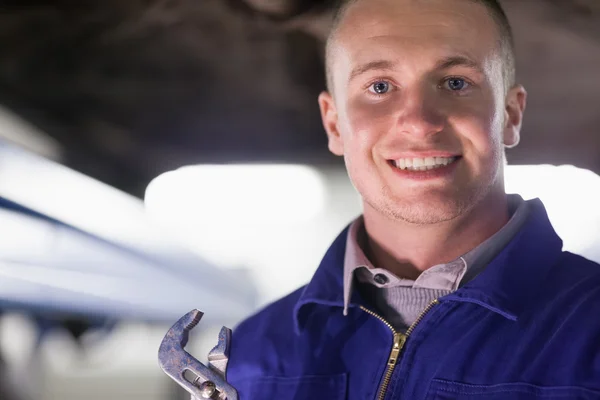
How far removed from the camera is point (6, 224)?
1473mm

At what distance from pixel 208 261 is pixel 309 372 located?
49 centimetres

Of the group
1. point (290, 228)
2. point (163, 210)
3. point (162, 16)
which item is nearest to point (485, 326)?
point (290, 228)

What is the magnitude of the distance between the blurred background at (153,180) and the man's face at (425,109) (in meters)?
0.37

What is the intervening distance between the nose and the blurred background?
0.43m

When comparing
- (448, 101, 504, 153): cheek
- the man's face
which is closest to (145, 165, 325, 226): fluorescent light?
the man's face

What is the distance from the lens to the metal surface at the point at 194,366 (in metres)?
0.85

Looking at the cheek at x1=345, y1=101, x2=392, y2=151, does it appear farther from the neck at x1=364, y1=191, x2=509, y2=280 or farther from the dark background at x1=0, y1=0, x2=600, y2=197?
the dark background at x1=0, y1=0, x2=600, y2=197

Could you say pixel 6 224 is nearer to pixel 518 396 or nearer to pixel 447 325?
pixel 447 325

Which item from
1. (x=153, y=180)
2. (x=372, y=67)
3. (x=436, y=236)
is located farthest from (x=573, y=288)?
(x=153, y=180)

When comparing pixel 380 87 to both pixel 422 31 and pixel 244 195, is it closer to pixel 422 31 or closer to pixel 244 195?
pixel 422 31

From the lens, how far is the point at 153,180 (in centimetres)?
150

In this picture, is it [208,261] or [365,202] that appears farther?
[208,261]

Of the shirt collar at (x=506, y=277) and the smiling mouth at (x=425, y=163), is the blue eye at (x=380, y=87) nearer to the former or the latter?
the smiling mouth at (x=425, y=163)

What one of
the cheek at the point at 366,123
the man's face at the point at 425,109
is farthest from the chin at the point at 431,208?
the cheek at the point at 366,123
